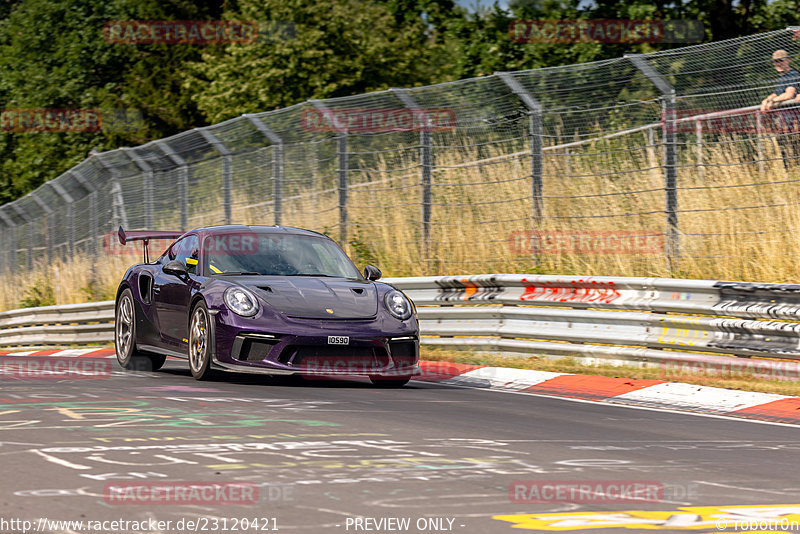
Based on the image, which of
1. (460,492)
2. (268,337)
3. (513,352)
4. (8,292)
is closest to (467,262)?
(513,352)

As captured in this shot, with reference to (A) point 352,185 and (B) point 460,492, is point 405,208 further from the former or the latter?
(B) point 460,492

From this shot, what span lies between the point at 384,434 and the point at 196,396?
2.30 meters

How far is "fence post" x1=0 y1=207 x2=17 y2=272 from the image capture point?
94.2 ft

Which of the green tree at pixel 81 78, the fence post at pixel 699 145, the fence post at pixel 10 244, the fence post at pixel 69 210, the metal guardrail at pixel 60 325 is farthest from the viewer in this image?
the green tree at pixel 81 78

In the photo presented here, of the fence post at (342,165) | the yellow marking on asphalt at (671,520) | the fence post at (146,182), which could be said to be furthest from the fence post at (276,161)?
the yellow marking on asphalt at (671,520)

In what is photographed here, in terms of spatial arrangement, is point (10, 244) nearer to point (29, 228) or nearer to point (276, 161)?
point (29, 228)

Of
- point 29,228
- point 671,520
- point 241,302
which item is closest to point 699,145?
point 241,302

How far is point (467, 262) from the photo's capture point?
14.9m

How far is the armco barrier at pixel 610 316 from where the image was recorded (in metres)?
9.90

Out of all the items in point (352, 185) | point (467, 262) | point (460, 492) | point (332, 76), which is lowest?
point (460, 492)

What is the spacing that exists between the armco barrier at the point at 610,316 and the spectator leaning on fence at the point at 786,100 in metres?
1.99

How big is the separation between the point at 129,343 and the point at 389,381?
2.94 metres

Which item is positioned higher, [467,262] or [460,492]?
[467,262]

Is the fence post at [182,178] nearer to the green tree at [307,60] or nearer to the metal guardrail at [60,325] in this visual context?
the metal guardrail at [60,325]
